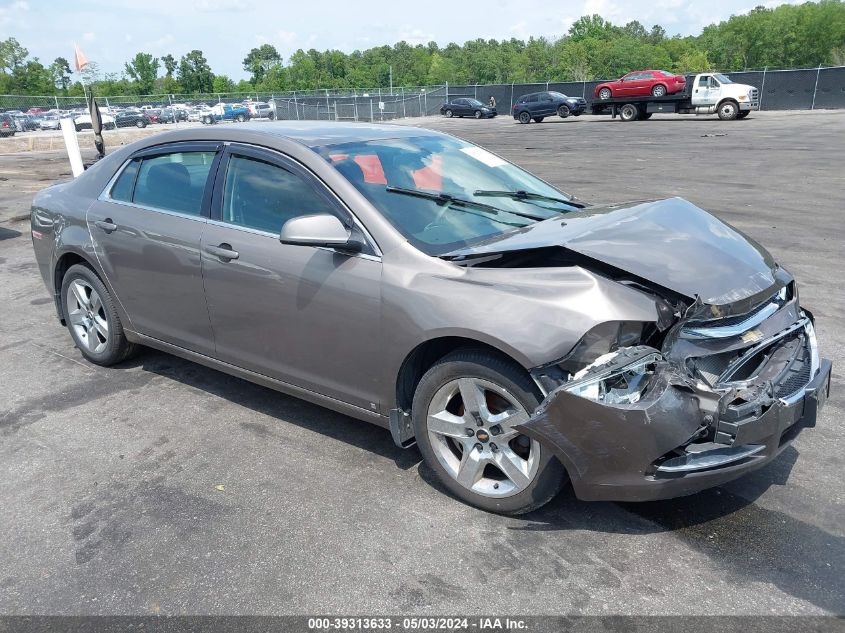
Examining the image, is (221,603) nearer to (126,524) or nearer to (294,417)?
(126,524)

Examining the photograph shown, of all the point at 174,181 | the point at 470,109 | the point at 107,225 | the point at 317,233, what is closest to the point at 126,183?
the point at 107,225

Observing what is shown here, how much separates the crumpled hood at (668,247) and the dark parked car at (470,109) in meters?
47.0

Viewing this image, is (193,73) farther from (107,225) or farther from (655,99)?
(107,225)

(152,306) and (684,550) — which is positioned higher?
(152,306)

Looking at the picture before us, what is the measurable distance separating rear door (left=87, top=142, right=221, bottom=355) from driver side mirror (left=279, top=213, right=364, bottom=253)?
3.14 feet

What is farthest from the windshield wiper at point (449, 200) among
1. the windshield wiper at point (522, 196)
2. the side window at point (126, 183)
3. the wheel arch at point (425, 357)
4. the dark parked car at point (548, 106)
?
the dark parked car at point (548, 106)

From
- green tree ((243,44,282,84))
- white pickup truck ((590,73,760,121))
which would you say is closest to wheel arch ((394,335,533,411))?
white pickup truck ((590,73,760,121))

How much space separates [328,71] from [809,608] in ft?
468

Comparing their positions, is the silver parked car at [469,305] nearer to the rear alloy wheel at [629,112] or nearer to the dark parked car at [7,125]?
the rear alloy wheel at [629,112]

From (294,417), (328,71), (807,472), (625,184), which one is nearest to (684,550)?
(807,472)

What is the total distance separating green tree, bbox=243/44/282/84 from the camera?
156 metres

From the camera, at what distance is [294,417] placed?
167 inches

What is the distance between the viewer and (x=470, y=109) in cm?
4919

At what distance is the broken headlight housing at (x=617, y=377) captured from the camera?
2.69 m
